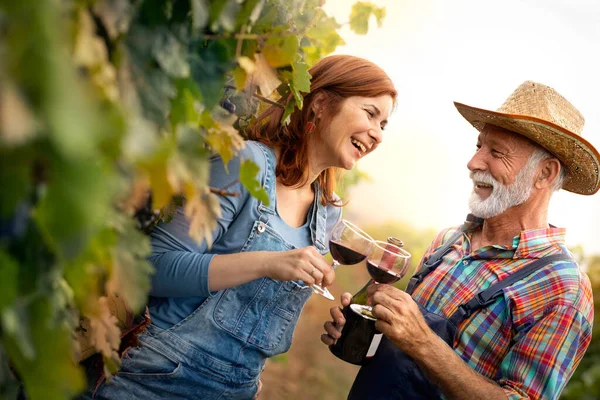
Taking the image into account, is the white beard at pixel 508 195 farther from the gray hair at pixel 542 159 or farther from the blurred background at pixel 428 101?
the blurred background at pixel 428 101

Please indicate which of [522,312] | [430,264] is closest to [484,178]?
[430,264]

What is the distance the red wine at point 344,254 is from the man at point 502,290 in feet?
0.56

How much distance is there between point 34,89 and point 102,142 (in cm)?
12

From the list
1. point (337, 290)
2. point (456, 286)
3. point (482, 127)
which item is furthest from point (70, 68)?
point (337, 290)

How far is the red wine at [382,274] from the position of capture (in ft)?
6.93

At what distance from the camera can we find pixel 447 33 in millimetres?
10734

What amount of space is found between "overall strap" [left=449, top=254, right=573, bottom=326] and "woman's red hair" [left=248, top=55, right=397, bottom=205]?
688 mm

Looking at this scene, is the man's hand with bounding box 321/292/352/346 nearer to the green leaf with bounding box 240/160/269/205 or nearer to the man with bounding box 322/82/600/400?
the man with bounding box 322/82/600/400

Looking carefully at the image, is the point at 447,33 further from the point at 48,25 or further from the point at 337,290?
the point at 48,25

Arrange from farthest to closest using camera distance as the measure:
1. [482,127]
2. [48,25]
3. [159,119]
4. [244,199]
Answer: [482,127] < [244,199] < [159,119] < [48,25]

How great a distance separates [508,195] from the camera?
8.59ft

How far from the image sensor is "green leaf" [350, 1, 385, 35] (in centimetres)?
166

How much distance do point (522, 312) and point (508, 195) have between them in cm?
63

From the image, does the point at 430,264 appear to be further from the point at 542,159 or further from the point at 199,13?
the point at 199,13
